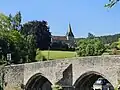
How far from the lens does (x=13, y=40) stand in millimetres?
53844

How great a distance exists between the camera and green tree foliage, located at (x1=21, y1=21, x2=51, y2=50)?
74438mm

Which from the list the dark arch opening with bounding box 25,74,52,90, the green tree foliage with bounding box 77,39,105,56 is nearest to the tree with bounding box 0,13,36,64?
the green tree foliage with bounding box 77,39,105,56

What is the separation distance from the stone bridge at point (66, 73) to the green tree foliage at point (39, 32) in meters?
37.5

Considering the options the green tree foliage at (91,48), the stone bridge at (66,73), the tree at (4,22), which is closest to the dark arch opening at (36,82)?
the stone bridge at (66,73)

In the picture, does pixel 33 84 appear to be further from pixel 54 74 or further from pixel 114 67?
pixel 114 67

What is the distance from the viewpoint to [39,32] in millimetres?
74938

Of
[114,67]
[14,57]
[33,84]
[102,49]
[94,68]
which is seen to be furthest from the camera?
[102,49]

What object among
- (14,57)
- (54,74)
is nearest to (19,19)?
(14,57)

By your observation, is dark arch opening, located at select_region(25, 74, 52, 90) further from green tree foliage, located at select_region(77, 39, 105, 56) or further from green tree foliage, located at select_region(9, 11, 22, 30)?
green tree foliage, located at select_region(9, 11, 22, 30)

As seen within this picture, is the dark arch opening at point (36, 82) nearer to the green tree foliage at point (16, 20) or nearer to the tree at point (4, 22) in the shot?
the tree at point (4, 22)

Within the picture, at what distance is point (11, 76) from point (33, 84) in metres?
2.22

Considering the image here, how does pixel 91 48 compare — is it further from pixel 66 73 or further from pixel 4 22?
pixel 66 73

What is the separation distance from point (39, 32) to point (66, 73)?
156 ft

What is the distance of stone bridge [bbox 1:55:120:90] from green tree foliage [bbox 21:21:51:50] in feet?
123
